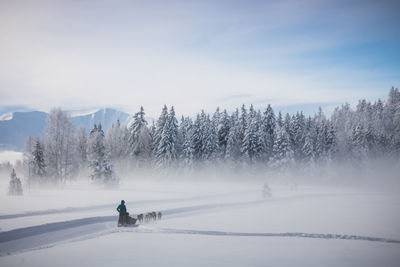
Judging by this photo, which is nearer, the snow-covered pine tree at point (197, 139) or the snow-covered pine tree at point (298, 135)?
the snow-covered pine tree at point (197, 139)

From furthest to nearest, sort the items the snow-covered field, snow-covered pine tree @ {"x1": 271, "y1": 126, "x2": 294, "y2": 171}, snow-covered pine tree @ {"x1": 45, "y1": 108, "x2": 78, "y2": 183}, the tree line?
snow-covered pine tree @ {"x1": 271, "y1": 126, "x2": 294, "y2": 171}, the tree line, snow-covered pine tree @ {"x1": 45, "y1": 108, "x2": 78, "y2": 183}, the snow-covered field

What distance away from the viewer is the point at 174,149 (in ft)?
192

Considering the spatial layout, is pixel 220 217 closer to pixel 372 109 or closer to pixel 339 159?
pixel 339 159

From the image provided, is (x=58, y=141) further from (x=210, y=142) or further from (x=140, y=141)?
(x=210, y=142)

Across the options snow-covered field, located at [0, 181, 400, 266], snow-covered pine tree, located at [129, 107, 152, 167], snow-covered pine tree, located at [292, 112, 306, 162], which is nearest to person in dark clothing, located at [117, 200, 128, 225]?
snow-covered field, located at [0, 181, 400, 266]

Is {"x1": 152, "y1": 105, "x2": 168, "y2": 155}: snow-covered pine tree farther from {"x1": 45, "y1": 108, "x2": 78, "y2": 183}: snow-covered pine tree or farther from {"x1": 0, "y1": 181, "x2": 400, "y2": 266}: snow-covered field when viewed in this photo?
{"x1": 0, "y1": 181, "x2": 400, "y2": 266}: snow-covered field

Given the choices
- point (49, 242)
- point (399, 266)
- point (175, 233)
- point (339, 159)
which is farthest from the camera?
point (339, 159)

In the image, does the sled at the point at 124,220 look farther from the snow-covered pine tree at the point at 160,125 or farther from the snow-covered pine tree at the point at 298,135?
the snow-covered pine tree at the point at 298,135

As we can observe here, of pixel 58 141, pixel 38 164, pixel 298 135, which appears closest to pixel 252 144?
pixel 298 135

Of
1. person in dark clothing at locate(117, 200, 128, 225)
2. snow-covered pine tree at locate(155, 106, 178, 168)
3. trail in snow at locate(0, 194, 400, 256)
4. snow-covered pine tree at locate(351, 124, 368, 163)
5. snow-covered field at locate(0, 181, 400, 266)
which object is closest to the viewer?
snow-covered field at locate(0, 181, 400, 266)

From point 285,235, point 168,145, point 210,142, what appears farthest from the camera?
point 210,142

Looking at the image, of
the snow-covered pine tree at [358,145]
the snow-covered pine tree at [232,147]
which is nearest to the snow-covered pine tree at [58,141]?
the snow-covered pine tree at [232,147]

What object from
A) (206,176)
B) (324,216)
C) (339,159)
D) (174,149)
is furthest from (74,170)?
(339,159)

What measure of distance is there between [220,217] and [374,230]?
10.1 metres
